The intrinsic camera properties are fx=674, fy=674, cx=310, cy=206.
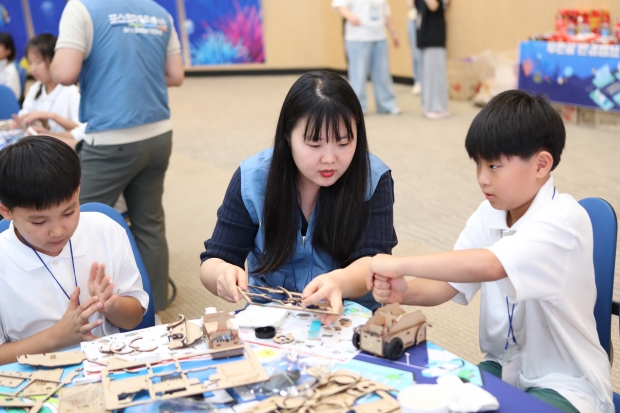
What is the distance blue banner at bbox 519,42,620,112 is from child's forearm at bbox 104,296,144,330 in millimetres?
4748

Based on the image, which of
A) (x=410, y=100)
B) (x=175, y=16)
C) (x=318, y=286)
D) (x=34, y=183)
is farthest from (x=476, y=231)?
(x=175, y=16)

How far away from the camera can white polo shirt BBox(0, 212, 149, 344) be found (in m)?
1.65

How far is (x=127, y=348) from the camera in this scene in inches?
53.8

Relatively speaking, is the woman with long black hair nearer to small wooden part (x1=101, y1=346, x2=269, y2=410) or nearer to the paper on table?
the paper on table

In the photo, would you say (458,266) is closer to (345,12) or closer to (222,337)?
(222,337)

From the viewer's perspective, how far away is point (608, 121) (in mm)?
5891

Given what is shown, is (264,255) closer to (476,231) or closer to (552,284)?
(476,231)

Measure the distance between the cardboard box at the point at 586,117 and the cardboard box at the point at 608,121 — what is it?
1.7 inches

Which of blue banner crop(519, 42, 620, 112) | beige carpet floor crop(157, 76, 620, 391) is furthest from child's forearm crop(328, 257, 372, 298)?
blue banner crop(519, 42, 620, 112)

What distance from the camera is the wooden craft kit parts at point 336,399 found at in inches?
43.9

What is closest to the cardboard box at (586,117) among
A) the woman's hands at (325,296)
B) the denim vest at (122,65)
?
the denim vest at (122,65)

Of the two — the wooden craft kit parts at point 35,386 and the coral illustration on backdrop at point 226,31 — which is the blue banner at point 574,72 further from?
the coral illustration on backdrop at point 226,31

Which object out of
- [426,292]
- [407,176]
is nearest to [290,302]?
[426,292]

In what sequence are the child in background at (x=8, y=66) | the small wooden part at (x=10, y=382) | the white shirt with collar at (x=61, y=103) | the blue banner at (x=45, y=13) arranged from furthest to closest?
the blue banner at (x=45, y=13) < the child in background at (x=8, y=66) < the white shirt with collar at (x=61, y=103) < the small wooden part at (x=10, y=382)
